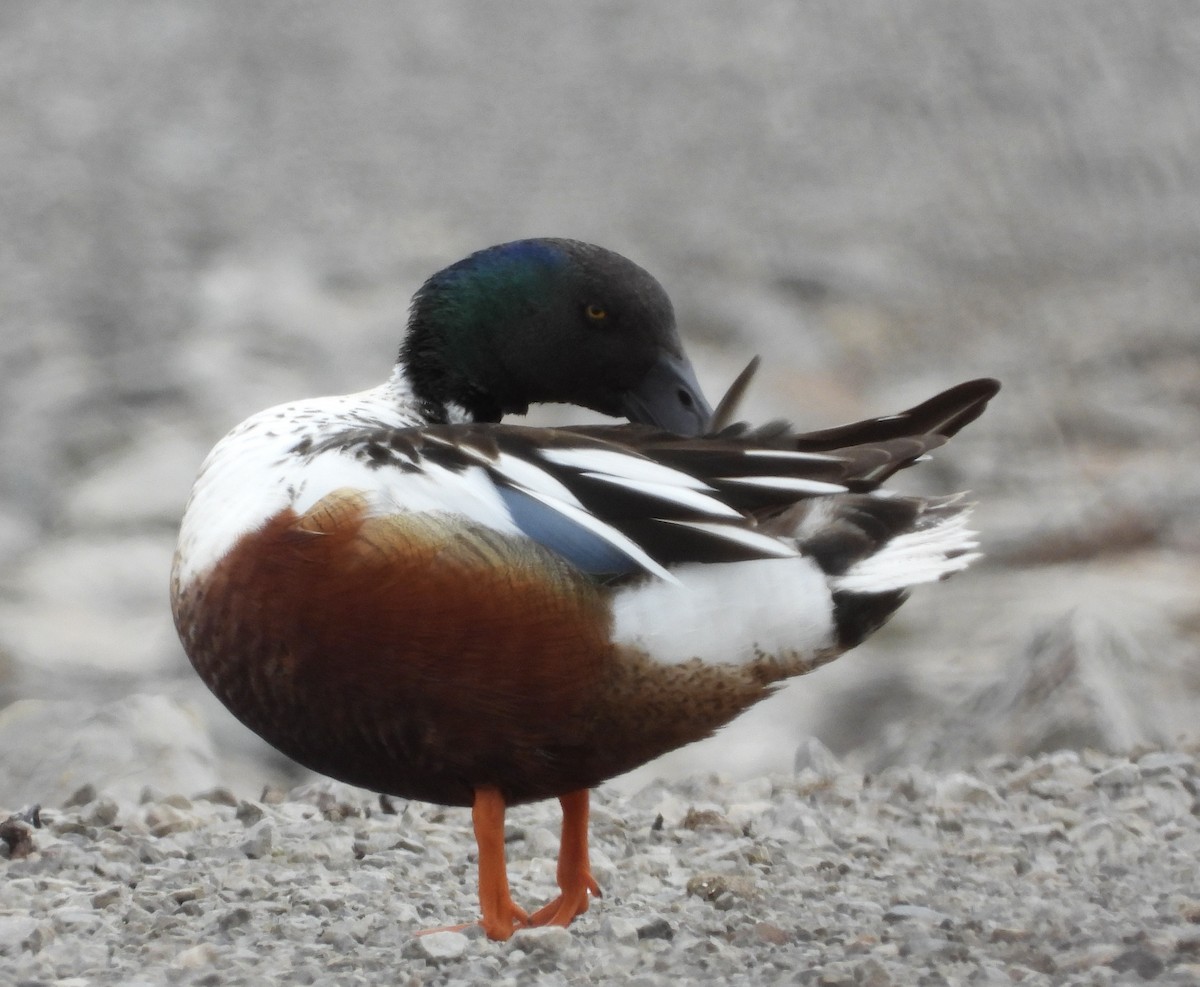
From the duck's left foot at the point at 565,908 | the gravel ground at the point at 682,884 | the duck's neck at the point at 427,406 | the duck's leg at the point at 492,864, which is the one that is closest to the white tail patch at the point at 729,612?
the duck's leg at the point at 492,864

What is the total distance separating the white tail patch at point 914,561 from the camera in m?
2.63

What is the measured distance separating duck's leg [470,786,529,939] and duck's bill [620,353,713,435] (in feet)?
2.51


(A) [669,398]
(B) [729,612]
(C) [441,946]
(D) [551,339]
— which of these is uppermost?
(D) [551,339]

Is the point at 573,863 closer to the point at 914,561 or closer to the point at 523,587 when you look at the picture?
the point at 523,587

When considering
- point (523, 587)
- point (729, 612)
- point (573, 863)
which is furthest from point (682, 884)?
point (523, 587)

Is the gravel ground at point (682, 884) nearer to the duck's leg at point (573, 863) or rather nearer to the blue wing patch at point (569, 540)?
the duck's leg at point (573, 863)

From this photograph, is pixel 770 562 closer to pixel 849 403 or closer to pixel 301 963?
pixel 301 963

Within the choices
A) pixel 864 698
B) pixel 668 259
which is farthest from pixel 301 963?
pixel 668 259

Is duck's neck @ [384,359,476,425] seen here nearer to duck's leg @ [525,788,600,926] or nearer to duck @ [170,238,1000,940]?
duck @ [170,238,1000,940]

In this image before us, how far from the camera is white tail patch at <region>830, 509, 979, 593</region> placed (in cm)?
263

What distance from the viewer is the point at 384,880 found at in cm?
330

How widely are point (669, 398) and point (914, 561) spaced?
0.63 metres

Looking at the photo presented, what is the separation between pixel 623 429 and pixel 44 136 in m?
8.00

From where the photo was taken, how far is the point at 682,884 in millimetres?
3320
